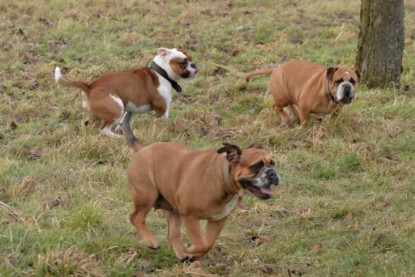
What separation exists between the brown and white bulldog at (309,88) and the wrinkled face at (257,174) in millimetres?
4132

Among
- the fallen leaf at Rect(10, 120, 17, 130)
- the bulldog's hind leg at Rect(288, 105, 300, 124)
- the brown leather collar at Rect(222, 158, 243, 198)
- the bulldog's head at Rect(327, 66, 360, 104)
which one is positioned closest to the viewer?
the brown leather collar at Rect(222, 158, 243, 198)

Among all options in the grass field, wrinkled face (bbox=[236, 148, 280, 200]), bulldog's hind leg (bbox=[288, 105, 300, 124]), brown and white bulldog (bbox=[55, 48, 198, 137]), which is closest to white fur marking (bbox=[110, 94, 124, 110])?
brown and white bulldog (bbox=[55, 48, 198, 137])

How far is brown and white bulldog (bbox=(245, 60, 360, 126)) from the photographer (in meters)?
9.05

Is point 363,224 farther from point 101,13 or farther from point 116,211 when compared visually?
point 101,13

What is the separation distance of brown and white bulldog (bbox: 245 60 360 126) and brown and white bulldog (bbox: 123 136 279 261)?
12.5ft

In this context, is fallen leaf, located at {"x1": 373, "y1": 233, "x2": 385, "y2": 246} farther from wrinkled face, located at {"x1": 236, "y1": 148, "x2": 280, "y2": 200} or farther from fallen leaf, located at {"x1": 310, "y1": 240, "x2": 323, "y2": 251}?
wrinkled face, located at {"x1": 236, "y1": 148, "x2": 280, "y2": 200}

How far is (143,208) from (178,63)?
4594 mm

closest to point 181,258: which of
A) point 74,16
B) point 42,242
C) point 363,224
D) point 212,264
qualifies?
point 212,264

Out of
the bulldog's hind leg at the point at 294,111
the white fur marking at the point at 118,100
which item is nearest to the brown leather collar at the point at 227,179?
the white fur marking at the point at 118,100

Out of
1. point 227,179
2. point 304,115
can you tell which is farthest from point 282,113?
point 227,179

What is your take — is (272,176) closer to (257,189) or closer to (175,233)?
(257,189)

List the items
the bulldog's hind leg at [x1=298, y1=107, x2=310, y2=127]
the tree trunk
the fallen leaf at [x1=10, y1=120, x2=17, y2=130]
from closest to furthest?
the fallen leaf at [x1=10, y1=120, x2=17, y2=130]
the bulldog's hind leg at [x1=298, y1=107, x2=310, y2=127]
the tree trunk

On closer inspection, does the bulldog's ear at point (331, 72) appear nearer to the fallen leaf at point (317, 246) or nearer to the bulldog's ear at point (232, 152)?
the fallen leaf at point (317, 246)

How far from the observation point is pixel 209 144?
9031 mm
